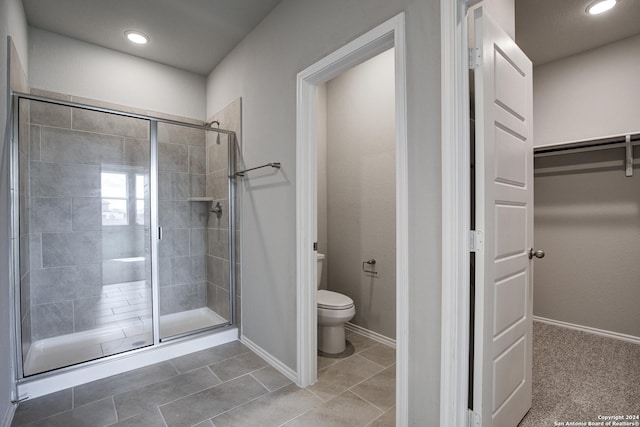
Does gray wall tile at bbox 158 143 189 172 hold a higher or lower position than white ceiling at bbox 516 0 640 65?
lower

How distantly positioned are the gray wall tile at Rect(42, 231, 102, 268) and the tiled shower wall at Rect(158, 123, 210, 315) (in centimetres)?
55

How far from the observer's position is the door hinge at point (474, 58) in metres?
1.30

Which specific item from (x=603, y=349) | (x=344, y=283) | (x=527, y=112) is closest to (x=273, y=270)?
(x=344, y=283)

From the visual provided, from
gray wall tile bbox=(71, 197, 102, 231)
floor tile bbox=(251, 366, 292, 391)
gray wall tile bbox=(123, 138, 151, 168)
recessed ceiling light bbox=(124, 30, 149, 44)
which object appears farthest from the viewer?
gray wall tile bbox=(123, 138, 151, 168)

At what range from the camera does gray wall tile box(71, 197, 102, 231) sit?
2.76m

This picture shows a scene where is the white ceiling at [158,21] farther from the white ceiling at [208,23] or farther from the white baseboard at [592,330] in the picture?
the white baseboard at [592,330]

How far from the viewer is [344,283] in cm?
314

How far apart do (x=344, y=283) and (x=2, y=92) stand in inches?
113

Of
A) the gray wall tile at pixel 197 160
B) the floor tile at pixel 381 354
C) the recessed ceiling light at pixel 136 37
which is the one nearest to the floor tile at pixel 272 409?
the floor tile at pixel 381 354

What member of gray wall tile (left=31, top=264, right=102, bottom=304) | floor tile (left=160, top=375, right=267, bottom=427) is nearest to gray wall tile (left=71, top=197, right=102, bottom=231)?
gray wall tile (left=31, top=264, right=102, bottom=304)

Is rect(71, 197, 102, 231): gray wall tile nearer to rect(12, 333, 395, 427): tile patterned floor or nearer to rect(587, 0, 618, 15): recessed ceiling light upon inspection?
rect(12, 333, 395, 427): tile patterned floor

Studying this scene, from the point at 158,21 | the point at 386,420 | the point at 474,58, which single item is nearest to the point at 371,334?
the point at 386,420

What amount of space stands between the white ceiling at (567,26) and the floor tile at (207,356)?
11.5ft

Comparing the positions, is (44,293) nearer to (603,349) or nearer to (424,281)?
(424,281)
